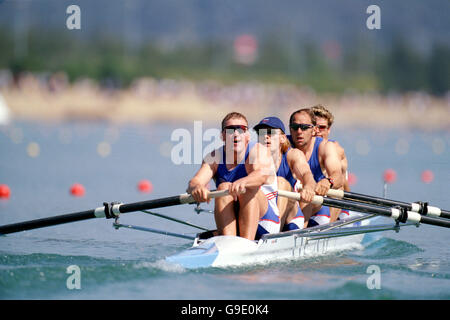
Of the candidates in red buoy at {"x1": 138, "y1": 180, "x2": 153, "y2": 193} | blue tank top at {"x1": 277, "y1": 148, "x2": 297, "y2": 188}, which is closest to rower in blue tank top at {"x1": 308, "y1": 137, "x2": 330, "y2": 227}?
blue tank top at {"x1": 277, "y1": 148, "x2": 297, "y2": 188}

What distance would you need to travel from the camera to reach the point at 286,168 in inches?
312

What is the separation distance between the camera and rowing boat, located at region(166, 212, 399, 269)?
6.90m

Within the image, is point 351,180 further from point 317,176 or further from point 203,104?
point 203,104

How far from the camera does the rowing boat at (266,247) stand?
6.90m

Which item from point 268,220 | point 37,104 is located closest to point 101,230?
point 268,220

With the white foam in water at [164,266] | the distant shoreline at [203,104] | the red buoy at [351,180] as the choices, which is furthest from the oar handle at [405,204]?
the distant shoreline at [203,104]

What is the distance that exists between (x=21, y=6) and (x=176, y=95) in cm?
2038

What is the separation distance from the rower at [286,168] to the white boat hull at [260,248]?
0.29 metres

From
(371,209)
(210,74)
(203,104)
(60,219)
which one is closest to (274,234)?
(371,209)

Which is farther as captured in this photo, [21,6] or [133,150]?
[21,6]

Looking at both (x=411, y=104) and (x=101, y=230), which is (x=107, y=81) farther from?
(x=101, y=230)

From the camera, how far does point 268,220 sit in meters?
7.53

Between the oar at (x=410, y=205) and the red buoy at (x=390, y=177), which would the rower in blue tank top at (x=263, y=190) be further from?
the red buoy at (x=390, y=177)
